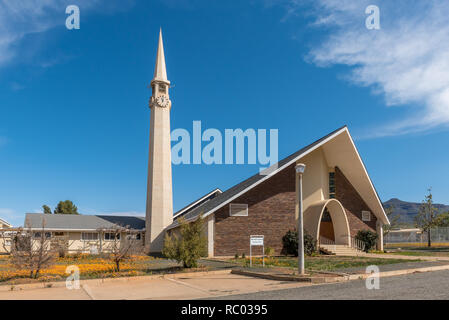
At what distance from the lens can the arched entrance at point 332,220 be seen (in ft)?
89.1

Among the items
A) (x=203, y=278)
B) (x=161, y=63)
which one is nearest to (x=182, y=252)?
(x=203, y=278)

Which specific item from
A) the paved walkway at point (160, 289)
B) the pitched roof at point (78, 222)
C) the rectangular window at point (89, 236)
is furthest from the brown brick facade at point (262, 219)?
the rectangular window at point (89, 236)

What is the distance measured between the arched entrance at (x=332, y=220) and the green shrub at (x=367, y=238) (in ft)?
4.59

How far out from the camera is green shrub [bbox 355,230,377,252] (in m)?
29.3

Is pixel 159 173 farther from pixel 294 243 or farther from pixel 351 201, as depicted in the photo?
pixel 351 201

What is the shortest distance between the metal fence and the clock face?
118 feet

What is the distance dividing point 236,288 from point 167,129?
26.2 metres

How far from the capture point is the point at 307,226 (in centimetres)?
2778

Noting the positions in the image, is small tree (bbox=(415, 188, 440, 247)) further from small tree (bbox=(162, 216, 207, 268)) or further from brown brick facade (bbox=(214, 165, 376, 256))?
small tree (bbox=(162, 216, 207, 268))

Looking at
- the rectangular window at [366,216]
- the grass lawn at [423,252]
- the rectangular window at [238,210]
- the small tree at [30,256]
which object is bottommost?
the grass lawn at [423,252]

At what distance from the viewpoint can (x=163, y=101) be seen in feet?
119

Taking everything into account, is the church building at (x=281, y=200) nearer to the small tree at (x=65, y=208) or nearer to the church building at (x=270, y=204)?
the church building at (x=270, y=204)

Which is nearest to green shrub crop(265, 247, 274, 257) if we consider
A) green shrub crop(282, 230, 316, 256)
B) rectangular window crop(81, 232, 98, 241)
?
green shrub crop(282, 230, 316, 256)
